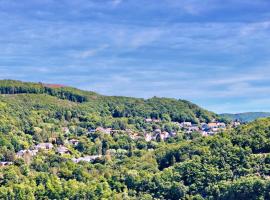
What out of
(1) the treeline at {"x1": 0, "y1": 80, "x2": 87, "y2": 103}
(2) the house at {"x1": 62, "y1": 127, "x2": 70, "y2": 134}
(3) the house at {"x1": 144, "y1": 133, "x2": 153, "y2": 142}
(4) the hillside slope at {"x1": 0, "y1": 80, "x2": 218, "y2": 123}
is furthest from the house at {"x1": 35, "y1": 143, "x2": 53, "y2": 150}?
(1) the treeline at {"x1": 0, "y1": 80, "x2": 87, "y2": 103}

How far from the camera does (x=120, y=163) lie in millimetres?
74750

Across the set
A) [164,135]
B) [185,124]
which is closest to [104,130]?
[164,135]

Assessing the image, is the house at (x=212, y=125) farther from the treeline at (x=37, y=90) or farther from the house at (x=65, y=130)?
the house at (x=65, y=130)

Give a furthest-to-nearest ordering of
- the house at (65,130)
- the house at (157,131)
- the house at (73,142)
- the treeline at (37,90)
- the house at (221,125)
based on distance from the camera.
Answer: the treeline at (37,90) → the house at (221,125) → the house at (157,131) → the house at (65,130) → the house at (73,142)

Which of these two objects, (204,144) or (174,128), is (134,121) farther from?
(204,144)

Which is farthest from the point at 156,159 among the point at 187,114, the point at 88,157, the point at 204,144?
the point at 187,114

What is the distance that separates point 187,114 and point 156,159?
2674 inches

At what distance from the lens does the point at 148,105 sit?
14612cm

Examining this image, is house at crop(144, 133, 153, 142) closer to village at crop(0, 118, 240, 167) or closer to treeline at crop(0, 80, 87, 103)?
village at crop(0, 118, 240, 167)

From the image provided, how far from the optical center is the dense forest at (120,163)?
57.9 metres

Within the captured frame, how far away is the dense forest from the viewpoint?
57938 mm

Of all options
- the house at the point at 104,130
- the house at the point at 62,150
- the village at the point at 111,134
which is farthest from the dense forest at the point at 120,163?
the house at the point at 104,130

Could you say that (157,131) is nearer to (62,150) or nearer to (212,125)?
(212,125)

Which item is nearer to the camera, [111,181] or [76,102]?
[111,181]
